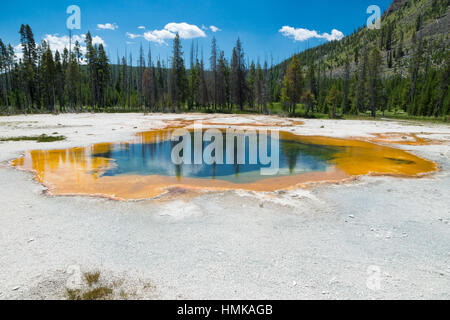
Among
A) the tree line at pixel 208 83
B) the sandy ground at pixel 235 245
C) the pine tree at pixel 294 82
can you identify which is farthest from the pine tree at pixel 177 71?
the sandy ground at pixel 235 245

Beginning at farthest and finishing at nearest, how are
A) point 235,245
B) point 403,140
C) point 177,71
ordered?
1. point 177,71
2. point 403,140
3. point 235,245

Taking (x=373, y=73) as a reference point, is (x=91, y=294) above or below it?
below

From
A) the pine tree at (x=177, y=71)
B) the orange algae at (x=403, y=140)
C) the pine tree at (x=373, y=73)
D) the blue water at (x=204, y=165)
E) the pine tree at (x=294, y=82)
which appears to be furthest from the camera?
the pine tree at (x=177, y=71)

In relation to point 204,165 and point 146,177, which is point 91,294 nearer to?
point 146,177

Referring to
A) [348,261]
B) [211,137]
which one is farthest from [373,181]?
[211,137]

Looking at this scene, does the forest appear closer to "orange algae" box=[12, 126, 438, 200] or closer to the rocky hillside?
the rocky hillside

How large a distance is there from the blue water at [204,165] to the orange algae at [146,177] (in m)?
0.61

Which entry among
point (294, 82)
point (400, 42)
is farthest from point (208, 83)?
point (400, 42)

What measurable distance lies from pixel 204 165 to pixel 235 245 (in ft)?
30.3

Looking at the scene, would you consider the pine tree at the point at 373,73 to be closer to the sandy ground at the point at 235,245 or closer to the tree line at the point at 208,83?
the tree line at the point at 208,83

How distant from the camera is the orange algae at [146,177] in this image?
374 inches

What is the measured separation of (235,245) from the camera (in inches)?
217
